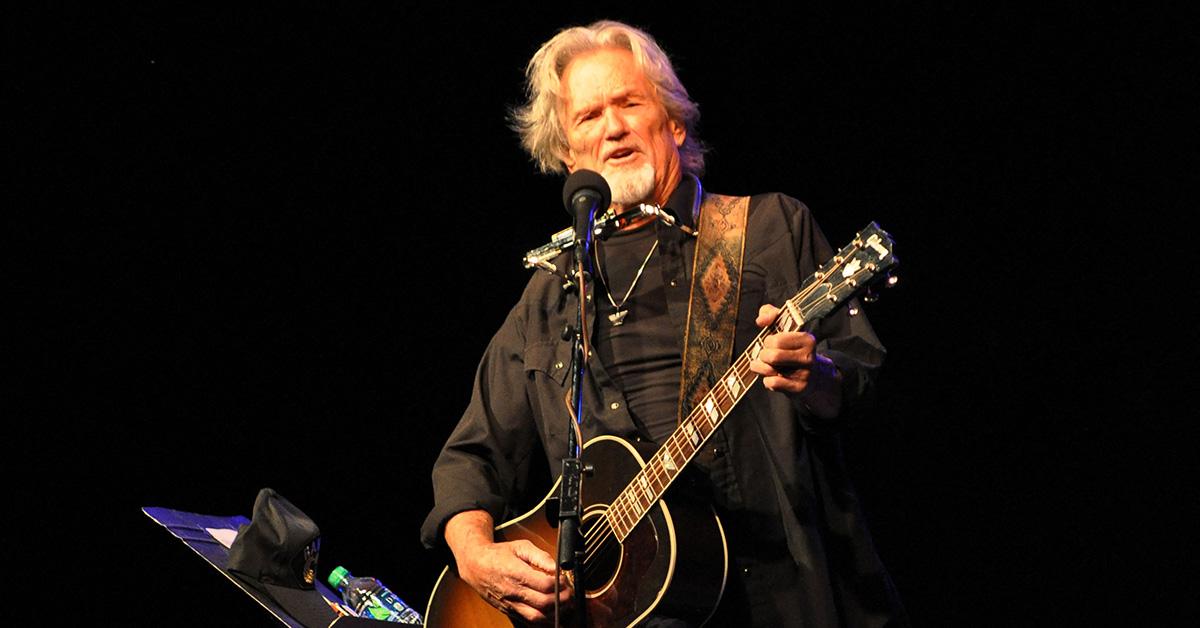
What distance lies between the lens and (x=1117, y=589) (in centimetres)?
295

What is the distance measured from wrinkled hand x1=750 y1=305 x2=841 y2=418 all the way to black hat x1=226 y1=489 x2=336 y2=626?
1.34m

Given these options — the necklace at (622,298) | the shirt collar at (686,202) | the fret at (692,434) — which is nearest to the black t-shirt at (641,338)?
the necklace at (622,298)

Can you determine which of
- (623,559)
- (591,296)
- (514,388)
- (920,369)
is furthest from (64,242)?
(920,369)

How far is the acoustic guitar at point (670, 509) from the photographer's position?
2.18 m

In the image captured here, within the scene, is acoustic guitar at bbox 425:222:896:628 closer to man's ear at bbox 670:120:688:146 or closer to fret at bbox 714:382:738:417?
fret at bbox 714:382:738:417

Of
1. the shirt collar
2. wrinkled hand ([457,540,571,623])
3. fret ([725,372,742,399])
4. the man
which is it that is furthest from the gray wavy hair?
wrinkled hand ([457,540,571,623])

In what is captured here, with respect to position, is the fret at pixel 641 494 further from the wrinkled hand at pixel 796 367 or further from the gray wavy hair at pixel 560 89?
the gray wavy hair at pixel 560 89

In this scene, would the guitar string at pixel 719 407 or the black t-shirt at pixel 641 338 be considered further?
the black t-shirt at pixel 641 338

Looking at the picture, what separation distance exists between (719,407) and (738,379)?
2.9 inches

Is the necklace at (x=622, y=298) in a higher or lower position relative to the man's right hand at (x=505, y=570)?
higher

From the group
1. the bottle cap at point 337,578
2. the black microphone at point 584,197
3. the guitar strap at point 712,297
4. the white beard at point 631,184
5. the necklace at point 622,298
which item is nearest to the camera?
the black microphone at point 584,197

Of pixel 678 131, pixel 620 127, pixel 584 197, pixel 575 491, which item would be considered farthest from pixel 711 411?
pixel 678 131

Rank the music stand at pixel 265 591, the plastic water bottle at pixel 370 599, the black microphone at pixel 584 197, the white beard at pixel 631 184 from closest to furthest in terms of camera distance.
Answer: the black microphone at pixel 584 197
the music stand at pixel 265 591
the white beard at pixel 631 184
the plastic water bottle at pixel 370 599

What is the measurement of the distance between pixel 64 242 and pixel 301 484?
4.15 feet
